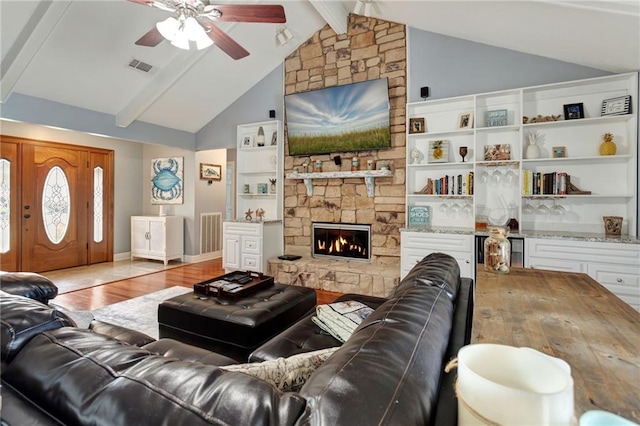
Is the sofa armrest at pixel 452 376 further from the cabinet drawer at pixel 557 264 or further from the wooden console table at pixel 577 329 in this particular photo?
the cabinet drawer at pixel 557 264

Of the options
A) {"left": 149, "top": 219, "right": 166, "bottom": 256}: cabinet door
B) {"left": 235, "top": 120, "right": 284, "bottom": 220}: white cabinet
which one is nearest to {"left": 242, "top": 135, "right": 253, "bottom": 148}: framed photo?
{"left": 235, "top": 120, "right": 284, "bottom": 220}: white cabinet

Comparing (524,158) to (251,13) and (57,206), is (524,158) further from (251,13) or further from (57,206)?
(57,206)

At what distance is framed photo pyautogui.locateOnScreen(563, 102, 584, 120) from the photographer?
129 inches

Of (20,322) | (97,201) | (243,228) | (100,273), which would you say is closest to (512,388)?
(20,322)

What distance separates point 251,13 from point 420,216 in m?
2.95

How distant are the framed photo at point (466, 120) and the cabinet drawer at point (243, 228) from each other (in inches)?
118

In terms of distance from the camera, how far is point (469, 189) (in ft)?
12.1

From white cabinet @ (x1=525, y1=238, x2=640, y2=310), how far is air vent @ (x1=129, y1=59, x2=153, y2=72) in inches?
195

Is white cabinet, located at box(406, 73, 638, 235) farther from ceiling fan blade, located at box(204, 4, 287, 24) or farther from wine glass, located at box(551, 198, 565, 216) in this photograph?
ceiling fan blade, located at box(204, 4, 287, 24)

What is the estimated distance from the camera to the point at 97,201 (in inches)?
228

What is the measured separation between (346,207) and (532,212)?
2271mm

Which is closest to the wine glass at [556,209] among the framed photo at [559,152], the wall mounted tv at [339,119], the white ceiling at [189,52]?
the framed photo at [559,152]

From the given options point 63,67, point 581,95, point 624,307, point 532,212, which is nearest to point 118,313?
point 63,67

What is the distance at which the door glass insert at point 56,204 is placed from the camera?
5141mm
